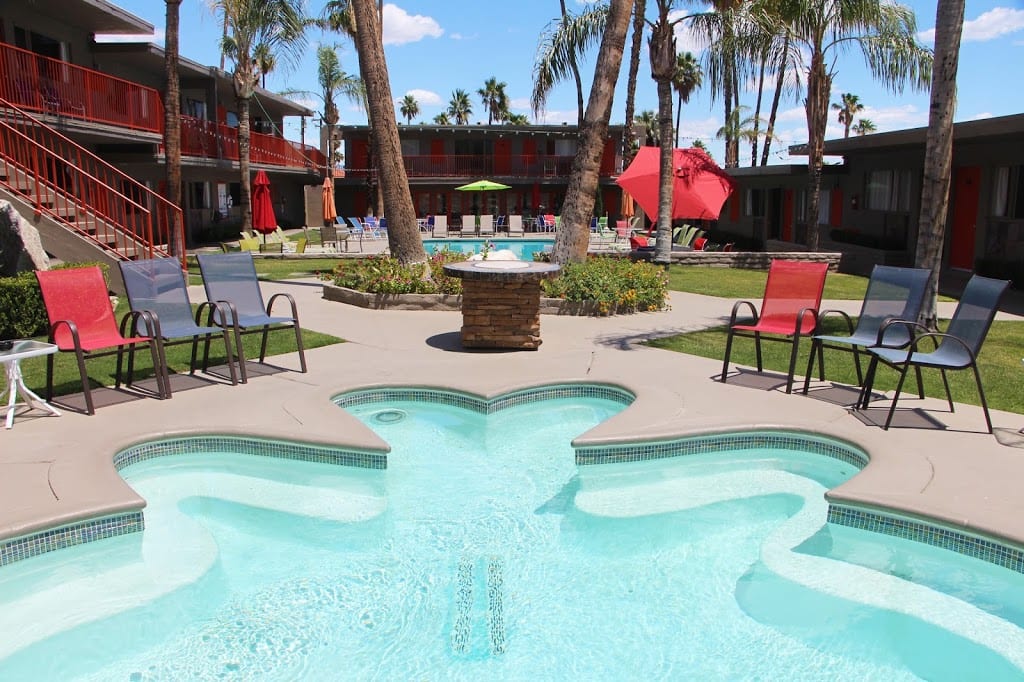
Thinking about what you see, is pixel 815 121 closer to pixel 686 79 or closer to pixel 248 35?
pixel 248 35

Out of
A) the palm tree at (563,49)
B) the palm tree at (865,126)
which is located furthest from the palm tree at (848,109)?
the palm tree at (563,49)

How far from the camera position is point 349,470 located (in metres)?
5.76

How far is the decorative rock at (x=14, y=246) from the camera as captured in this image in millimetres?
10180

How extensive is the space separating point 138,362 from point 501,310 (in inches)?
150

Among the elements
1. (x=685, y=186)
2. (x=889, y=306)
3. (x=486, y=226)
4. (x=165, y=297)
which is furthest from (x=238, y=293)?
(x=486, y=226)

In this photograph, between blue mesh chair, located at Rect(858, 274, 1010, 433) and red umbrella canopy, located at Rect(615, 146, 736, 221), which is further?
red umbrella canopy, located at Rect(615, 146, 736, 221)

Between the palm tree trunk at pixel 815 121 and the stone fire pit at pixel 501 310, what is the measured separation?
13447mm

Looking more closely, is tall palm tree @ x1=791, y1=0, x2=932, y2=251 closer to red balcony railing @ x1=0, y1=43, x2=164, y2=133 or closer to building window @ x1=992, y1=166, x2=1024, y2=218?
building window @ x1=992, y1=166, x2=1024, y2=218

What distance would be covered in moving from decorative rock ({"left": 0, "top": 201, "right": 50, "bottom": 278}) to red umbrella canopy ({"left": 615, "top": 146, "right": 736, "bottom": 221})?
13.8 m

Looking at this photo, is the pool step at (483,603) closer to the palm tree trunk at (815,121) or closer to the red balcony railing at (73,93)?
the red balcony railing at (73,93)

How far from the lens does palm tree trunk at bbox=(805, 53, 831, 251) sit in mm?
19375

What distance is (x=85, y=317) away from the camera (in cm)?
679

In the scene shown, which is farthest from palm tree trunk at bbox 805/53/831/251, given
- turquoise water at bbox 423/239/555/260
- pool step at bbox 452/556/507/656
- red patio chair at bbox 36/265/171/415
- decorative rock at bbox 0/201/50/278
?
pool step at bbox 452/556/507/656

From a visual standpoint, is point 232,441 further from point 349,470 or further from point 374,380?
point 374,380
